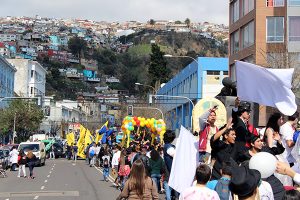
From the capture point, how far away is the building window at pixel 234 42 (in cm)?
5303

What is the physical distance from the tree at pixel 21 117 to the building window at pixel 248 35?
39133 mm

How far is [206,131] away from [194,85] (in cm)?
5881

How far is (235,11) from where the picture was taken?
2141 inches

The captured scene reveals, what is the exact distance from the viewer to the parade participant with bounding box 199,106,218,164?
10.1 m

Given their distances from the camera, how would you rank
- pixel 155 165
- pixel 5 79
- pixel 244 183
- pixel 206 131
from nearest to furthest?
pixel 244 183, pixel 206 131, pixel 155 165, pixel 5 79

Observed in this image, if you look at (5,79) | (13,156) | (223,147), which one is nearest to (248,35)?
(13,156)

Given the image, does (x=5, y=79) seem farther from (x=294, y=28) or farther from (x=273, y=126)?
(x=273, y=126)

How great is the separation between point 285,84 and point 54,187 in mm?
19174

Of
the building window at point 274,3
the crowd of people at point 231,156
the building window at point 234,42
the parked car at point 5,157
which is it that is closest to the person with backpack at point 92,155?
the parked car at point 5,157

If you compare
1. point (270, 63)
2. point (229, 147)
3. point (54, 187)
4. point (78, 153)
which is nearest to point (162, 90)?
point (78, 153)

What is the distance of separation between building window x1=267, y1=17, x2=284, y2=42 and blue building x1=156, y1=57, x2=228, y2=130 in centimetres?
1348

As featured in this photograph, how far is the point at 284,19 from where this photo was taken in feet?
153

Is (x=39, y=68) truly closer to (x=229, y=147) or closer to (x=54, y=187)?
(x=54, y=187)

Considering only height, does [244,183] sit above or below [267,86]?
below
